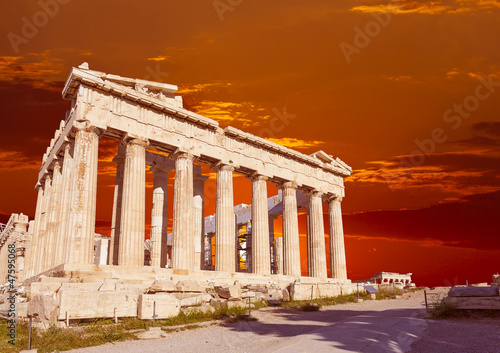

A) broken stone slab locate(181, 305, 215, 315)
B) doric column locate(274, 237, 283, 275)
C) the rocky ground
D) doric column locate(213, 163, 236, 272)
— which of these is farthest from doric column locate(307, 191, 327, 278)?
the rocky ground

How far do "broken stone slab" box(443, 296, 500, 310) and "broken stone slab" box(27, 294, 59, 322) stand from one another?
45.4 ft

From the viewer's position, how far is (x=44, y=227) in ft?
95.5

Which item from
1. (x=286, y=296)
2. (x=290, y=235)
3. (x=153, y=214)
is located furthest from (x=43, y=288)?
(x=290, y=235)

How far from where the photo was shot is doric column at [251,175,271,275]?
3117 cm

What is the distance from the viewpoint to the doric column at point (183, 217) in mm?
26109

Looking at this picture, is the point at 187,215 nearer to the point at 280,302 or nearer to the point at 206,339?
the point at 280,302

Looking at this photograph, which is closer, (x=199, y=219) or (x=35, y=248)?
(x=35, y=248)

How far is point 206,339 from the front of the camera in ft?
41.1

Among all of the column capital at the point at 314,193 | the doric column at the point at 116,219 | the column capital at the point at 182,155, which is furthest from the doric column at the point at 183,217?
the column capital at the point at 314,193

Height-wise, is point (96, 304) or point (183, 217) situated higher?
point (183, 217)

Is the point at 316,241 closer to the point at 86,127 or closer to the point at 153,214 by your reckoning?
the point at 153,214

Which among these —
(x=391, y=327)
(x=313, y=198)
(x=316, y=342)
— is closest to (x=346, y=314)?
(x=391, y=327)

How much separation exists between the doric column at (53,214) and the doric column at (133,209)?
188 inches

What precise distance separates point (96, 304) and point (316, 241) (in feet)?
84.5
